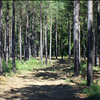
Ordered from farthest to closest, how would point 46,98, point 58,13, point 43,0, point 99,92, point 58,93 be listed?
point 58,13
point 43,0
point 58,93
point 46,98
point 99,92

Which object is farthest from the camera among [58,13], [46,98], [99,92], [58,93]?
[58,13]

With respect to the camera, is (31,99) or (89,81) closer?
(31,99)

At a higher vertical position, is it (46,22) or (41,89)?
(46,22)

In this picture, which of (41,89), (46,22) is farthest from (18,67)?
(41,89)

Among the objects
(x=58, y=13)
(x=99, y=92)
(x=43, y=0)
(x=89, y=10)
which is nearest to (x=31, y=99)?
(x=99, y=92)

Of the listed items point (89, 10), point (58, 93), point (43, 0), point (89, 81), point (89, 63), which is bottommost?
point (58, 93)

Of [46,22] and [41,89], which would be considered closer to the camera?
[41,89]

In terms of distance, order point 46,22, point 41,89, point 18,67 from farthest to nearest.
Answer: point 46,22 → point 18,67 → point 41,89

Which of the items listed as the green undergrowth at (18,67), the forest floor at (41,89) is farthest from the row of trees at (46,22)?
the forest floor at (41,89)

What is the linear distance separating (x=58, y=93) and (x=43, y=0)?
16.9 meters

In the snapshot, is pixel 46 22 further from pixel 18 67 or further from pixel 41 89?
pixel 41 89

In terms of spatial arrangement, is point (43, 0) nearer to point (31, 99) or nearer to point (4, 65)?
point (4, 65)

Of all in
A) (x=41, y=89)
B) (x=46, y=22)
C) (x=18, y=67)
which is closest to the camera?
(x=41, y=89)

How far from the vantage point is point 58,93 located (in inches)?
319
